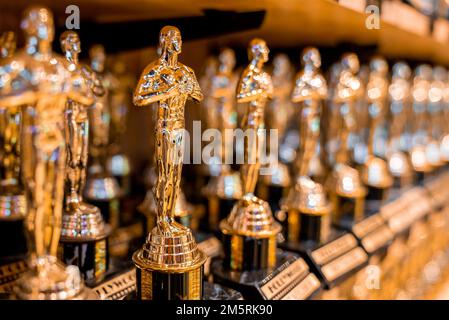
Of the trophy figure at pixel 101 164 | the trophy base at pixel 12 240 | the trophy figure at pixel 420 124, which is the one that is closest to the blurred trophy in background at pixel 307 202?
the trophy figure at pixel 101 164

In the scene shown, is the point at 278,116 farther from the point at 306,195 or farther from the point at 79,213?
the point at 79,213

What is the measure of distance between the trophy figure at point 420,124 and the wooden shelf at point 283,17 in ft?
1.35

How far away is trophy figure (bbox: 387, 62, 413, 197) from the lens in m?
1.49

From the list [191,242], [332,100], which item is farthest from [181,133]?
[332,100]

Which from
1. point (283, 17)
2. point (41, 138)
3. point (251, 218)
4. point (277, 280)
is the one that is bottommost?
point (277, 280)

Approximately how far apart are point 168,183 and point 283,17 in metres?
0.43

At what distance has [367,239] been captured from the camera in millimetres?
1117

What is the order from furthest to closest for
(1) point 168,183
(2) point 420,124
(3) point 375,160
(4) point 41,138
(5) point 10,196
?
(2) point 420,124 → (3) point 375,160 → (5) point 10,196 → (1) point 168,183 → (4) point 41,138

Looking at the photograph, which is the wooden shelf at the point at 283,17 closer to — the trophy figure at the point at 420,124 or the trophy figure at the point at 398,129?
the trophy figure at the point at 398,129

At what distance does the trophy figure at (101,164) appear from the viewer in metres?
0.94

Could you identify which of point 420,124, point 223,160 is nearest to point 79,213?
point 223,160

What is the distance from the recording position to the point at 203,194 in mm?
1133

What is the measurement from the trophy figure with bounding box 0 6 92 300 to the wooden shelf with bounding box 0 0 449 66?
0.87 feet
